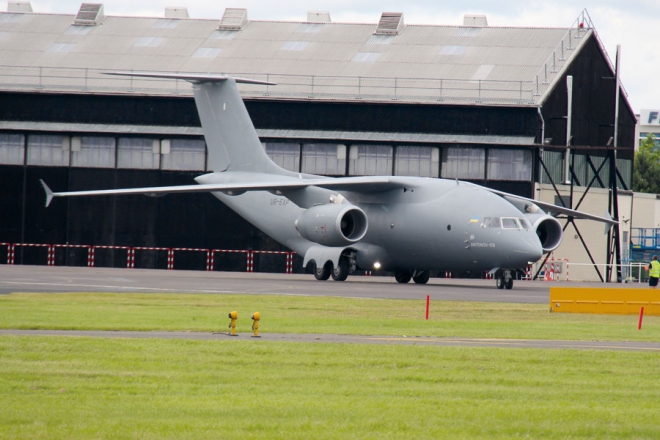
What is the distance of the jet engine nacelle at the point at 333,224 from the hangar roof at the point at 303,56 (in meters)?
14.5

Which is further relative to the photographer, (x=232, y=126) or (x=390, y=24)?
(x=390, y=24)

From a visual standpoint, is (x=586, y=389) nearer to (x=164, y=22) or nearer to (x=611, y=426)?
(x=611, y=426)

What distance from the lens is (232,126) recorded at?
40.8 m

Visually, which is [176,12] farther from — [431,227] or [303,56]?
[431,227]

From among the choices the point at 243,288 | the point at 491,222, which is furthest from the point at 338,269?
the point at 243,288

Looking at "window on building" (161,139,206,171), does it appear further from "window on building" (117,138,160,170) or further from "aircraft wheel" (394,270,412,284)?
"aircraft wheel" (394,270,412,284)

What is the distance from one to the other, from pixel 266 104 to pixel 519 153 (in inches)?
480

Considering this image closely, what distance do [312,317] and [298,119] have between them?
97.2 ft

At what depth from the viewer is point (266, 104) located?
166ft

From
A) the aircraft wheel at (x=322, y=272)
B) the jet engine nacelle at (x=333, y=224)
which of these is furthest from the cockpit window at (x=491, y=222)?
the aircraft wheel at (x=322, y=272)

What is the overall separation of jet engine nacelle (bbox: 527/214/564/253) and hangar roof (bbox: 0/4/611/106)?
41.7 ft

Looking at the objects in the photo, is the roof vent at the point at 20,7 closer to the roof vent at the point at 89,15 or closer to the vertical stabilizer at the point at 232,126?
the roof vent at the point at 89,15

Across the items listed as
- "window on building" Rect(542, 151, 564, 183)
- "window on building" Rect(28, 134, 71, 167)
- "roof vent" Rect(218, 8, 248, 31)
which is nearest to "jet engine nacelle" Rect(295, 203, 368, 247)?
"window on building" Rect(542, 151, 564, 183)

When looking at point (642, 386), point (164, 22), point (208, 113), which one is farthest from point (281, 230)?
point (642, 386)
